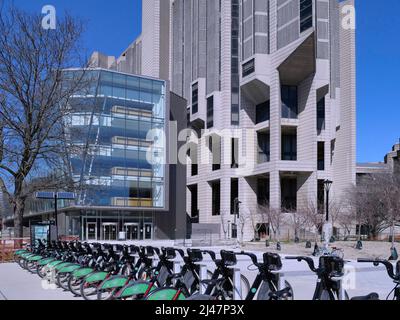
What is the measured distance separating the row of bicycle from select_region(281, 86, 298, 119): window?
51839 mm

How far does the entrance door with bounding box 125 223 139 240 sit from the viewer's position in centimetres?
5725

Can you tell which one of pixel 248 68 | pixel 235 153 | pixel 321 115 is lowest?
pixel 235 153

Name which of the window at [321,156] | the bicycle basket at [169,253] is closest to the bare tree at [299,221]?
the window at [321,156]

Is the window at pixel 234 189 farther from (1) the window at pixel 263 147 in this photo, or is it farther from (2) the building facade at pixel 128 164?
(2) the building facade at pixel 128 164

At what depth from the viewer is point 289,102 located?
203 ft

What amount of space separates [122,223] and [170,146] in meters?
11.1

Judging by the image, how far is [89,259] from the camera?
36.8 feet

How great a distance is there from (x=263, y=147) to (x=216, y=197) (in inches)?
424

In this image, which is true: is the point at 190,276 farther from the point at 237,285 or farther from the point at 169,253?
the point at 237,285

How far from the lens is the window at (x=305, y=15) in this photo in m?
53.6

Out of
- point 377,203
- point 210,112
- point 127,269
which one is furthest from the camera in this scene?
point 210,112

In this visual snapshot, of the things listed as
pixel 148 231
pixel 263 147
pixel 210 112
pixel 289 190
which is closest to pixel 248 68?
pixel 210 112

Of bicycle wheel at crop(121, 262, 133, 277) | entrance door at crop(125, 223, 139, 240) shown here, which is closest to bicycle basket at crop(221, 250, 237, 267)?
bicycle wheel at crop(121, 262, 133, 277)
